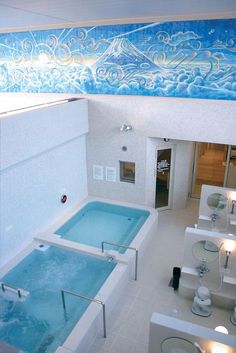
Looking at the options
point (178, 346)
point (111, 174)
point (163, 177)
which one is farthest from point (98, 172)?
point (178, 346)

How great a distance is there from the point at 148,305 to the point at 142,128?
5274 mm

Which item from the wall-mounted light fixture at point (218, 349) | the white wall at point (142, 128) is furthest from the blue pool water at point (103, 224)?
the wall-mounted light fixture at point (218, 349)

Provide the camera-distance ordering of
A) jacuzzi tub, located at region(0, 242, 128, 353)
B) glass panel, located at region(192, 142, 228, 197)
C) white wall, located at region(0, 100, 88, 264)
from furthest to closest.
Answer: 1. glass panel, located at region(192, 142, 228, 197)
2. white wall, located at region(0, 100, 88, 264)
3. jacuzzi tub, located at region(0, 242, 128, 353)

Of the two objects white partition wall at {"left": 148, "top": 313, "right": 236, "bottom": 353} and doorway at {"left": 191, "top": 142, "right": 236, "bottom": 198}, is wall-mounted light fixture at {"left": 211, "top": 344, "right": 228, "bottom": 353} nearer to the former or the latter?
white partition wall at {"left": 148, "top": 313, "right": 236, "bottom": 353}

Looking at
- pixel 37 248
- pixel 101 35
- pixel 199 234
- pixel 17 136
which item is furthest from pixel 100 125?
pixel 199 234

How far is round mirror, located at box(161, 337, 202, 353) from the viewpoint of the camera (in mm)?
3973

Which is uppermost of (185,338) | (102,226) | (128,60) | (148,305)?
(128,60)

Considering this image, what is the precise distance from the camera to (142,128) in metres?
9.47

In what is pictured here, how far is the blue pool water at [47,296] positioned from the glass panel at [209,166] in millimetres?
5913

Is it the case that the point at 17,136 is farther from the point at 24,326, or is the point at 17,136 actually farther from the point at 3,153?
the point at 24,326

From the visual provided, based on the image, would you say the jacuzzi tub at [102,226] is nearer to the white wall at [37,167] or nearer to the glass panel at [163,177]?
the white wall at [37,167]

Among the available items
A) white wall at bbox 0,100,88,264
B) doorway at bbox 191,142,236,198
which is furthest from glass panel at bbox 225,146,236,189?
white wall at bbox 0,100,88,264

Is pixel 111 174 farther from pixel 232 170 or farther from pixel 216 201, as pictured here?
pixel 232 170

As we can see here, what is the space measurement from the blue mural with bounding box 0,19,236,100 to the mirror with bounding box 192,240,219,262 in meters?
4.33
